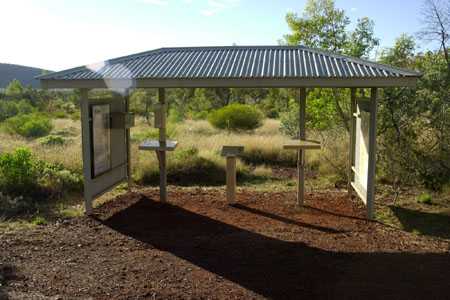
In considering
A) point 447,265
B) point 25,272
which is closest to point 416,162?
point 447,265

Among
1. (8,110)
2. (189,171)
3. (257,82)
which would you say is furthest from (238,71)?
(8,110)

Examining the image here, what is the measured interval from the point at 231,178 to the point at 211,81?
7.44 ft

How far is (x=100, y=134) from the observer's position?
7.88 m

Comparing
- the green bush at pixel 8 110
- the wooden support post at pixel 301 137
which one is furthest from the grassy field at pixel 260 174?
the green bush at pixel 8 110

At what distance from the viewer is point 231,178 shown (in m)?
8.24

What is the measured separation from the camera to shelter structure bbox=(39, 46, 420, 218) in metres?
6.42

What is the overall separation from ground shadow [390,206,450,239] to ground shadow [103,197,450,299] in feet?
4.30

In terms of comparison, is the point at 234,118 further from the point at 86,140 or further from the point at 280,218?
the point at 86,140

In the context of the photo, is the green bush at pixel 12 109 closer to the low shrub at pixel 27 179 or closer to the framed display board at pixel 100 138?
the low shrub at pixel 27 179

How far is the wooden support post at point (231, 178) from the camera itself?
8.13 meters

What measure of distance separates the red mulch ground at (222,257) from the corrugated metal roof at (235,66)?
7.23ft

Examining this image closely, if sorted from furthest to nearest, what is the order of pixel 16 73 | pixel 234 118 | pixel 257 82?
pixel 16 73 → pixel 234 118 → pixel 257 82

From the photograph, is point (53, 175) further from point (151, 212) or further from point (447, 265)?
point (447, 265)

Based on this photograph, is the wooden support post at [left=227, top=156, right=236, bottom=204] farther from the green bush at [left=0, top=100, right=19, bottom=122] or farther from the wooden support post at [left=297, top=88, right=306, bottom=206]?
the green bush at [left=0, top=100, right=19, bottom=122]
